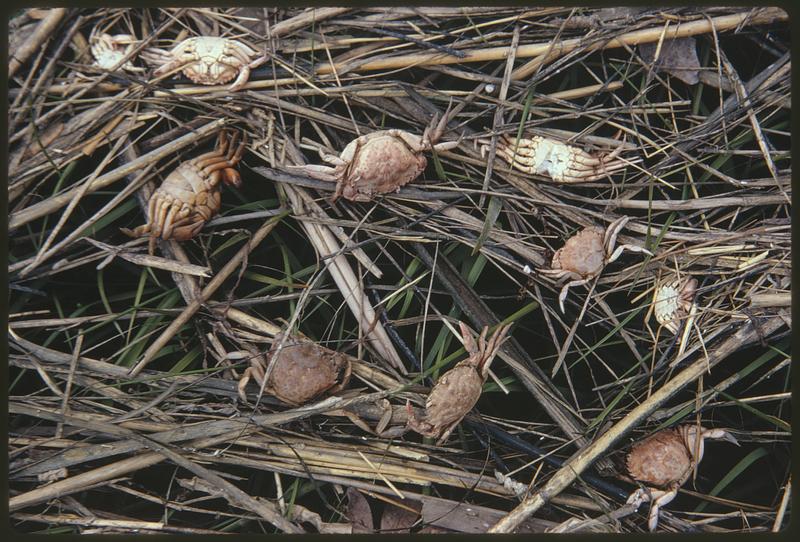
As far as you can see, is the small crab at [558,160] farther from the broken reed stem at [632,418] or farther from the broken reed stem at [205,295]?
the broken reed stem at [205,295]

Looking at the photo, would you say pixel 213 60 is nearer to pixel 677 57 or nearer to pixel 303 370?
pixel 303 370

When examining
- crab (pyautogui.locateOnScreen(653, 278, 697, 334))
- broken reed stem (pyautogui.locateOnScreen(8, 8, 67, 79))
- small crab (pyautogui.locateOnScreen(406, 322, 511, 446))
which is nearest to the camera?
small crab (pyautogui.locateOnScreen(406, 322, 511, 446))

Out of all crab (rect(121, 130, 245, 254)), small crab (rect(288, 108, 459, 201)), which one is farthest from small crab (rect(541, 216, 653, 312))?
crab (rect(121, 130, 245, 254))

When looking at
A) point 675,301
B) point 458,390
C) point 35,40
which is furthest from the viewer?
point 35,40

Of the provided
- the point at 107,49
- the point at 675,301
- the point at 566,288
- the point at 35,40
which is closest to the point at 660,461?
the point at 675,301

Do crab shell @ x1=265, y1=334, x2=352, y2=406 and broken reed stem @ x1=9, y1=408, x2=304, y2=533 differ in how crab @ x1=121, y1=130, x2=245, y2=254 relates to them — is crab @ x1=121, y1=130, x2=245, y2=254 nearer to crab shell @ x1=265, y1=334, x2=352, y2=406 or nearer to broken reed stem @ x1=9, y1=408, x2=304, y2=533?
crab shell @ x1=265, y1=334, x2=352, y2=406

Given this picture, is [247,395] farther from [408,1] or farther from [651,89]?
[651,89]
